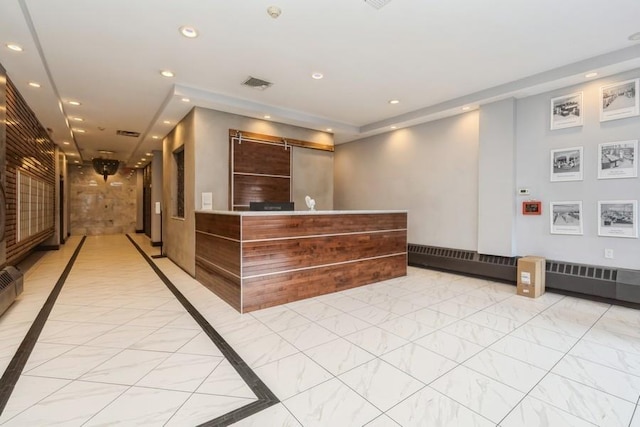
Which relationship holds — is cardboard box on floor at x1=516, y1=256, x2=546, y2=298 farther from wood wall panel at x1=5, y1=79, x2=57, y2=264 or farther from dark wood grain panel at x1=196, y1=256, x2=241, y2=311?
wood wall panel at x1=5, y1=79, x2=57, y2=264

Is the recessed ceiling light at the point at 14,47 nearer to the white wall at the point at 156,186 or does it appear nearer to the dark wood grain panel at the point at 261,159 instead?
the dark wood grain panel at the point at 261,159

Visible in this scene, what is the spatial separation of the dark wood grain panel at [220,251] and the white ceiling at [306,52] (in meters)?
2.26

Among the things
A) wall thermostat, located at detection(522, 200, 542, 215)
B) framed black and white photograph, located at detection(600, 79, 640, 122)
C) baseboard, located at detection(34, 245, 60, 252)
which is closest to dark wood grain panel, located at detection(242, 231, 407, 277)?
wall thermostat, located at detection(522, 200, 542, 215)

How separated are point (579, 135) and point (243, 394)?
5.34 metres

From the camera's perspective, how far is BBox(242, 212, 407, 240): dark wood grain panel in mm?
3730

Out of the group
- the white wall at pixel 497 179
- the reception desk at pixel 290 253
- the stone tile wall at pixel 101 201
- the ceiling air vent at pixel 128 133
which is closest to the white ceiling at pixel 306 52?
the white wall at pixel 497 179

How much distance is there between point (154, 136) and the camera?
7.47 m

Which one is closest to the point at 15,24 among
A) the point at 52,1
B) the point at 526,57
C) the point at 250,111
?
the point at 52,1

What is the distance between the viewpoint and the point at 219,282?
4.24 metres

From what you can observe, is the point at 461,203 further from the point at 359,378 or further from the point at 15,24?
the point at 15,24

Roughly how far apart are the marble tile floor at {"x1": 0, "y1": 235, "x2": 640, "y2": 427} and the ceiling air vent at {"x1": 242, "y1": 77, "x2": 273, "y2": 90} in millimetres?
3170

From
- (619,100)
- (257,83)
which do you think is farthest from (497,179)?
(257,83)

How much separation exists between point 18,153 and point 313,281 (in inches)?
201

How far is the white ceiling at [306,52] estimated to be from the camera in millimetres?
2885
